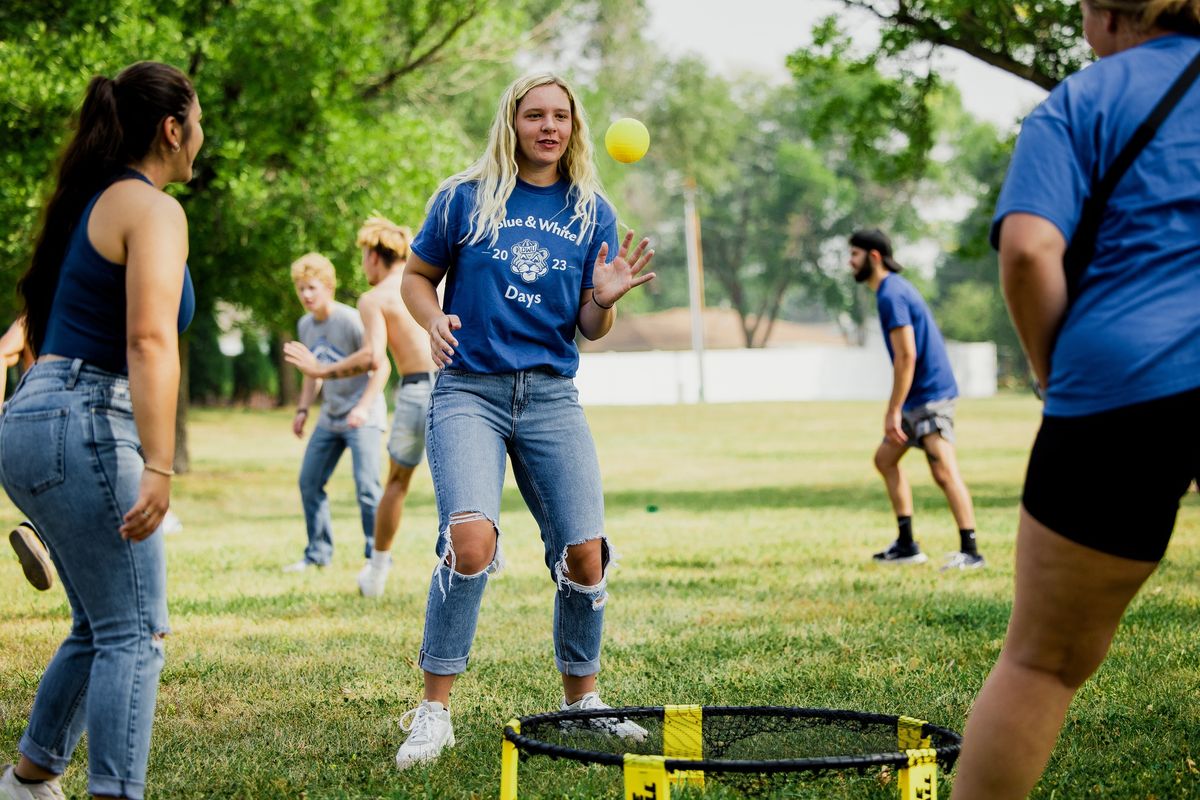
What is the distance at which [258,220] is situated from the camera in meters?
15.7

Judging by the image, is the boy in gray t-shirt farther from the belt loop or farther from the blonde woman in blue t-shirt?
the belt loop

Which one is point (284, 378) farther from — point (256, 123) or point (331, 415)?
point (331, 415)

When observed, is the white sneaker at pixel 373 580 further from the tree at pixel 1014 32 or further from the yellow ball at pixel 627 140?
the tree at pixel 1014 32

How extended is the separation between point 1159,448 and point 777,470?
17095 millimetres

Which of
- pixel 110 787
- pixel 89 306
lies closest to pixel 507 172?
pixel 89 306

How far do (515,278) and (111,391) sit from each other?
151cm

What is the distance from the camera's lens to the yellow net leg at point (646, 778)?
10.0 ft

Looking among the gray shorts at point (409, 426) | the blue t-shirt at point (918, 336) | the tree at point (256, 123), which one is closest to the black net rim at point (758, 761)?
the gray shorts at point (409, 426)

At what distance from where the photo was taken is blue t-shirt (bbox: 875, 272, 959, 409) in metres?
8.66

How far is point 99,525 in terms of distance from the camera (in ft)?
10.2

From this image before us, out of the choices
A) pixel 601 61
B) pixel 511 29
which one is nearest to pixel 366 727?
pixel 511 29

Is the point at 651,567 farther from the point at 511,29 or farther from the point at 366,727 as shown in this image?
the point at 511,29

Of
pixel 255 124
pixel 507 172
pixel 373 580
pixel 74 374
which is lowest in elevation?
pixel 373 580

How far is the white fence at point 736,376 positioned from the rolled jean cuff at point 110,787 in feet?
154
